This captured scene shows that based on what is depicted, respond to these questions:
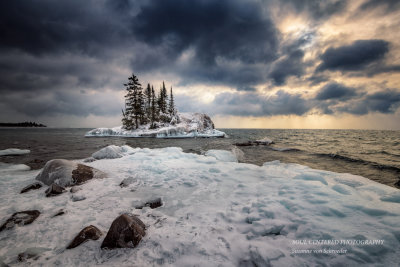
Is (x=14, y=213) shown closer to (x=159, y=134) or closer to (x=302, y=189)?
(x=302, y=189)

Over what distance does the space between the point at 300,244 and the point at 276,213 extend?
827mm

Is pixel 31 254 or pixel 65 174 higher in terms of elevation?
pixel 65 174

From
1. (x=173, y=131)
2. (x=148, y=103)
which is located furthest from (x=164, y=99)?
(x=173, y=131)

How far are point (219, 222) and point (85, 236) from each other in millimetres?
2372

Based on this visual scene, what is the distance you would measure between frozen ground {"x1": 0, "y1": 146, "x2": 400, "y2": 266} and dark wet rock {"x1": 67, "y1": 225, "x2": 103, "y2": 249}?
0.33ft

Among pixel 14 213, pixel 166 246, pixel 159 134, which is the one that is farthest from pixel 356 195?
pixel 159 134

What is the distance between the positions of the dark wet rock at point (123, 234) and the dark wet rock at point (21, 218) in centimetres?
199

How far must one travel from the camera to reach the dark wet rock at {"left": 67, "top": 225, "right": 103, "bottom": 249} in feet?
7.89

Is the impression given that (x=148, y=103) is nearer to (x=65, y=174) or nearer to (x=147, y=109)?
(x=147, y=109)

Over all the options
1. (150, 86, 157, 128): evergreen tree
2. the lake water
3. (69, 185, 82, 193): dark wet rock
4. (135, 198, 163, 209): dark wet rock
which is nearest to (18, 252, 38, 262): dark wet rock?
(135, 198, 163, 209): dark wet rock

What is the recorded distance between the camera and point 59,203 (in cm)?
Result: 370

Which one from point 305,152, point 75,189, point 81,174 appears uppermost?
point 81,174

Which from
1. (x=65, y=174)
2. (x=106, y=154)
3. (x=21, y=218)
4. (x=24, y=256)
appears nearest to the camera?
(x=24, y=256)

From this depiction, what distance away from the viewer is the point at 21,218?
303 centimetres
